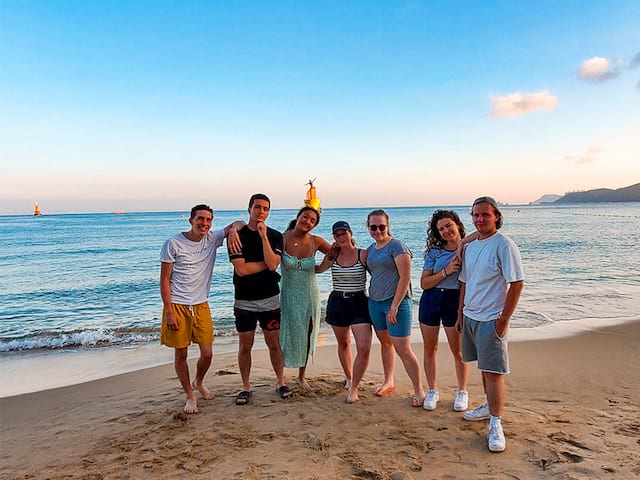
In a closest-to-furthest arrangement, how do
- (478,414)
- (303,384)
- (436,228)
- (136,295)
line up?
(478,414), (436,228), (303,384), (136,295)

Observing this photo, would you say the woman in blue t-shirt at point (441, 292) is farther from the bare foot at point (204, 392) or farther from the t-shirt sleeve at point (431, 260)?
the bare foot at point (204, 392)

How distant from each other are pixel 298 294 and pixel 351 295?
Answer: 1.86ft

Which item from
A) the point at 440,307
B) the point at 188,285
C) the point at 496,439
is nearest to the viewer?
the point at 496,439

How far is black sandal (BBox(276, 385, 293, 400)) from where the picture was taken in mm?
4371

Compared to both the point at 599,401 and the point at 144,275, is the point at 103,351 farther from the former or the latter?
the point at 144,275

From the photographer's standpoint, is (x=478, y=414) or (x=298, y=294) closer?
(x=478, y=414)

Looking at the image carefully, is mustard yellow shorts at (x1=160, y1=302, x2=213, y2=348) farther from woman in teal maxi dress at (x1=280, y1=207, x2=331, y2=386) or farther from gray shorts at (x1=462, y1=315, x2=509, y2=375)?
gray shorts at (x1=462, y1=315, x2=509, y2=375)

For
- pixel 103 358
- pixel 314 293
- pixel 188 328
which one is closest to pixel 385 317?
pixel 314 293

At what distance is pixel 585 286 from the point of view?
11.9 metres

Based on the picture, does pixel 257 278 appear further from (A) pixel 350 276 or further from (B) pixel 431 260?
(B) pixel 431 260

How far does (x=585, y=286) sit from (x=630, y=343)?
20.1ft

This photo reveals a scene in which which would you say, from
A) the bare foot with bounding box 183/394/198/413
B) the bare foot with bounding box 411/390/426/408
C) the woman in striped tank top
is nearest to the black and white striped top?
the woman in striped tank top

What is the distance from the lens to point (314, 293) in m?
4.36

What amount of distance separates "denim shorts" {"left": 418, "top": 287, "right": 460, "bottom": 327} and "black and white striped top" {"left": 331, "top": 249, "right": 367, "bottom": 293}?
0.67 meters
